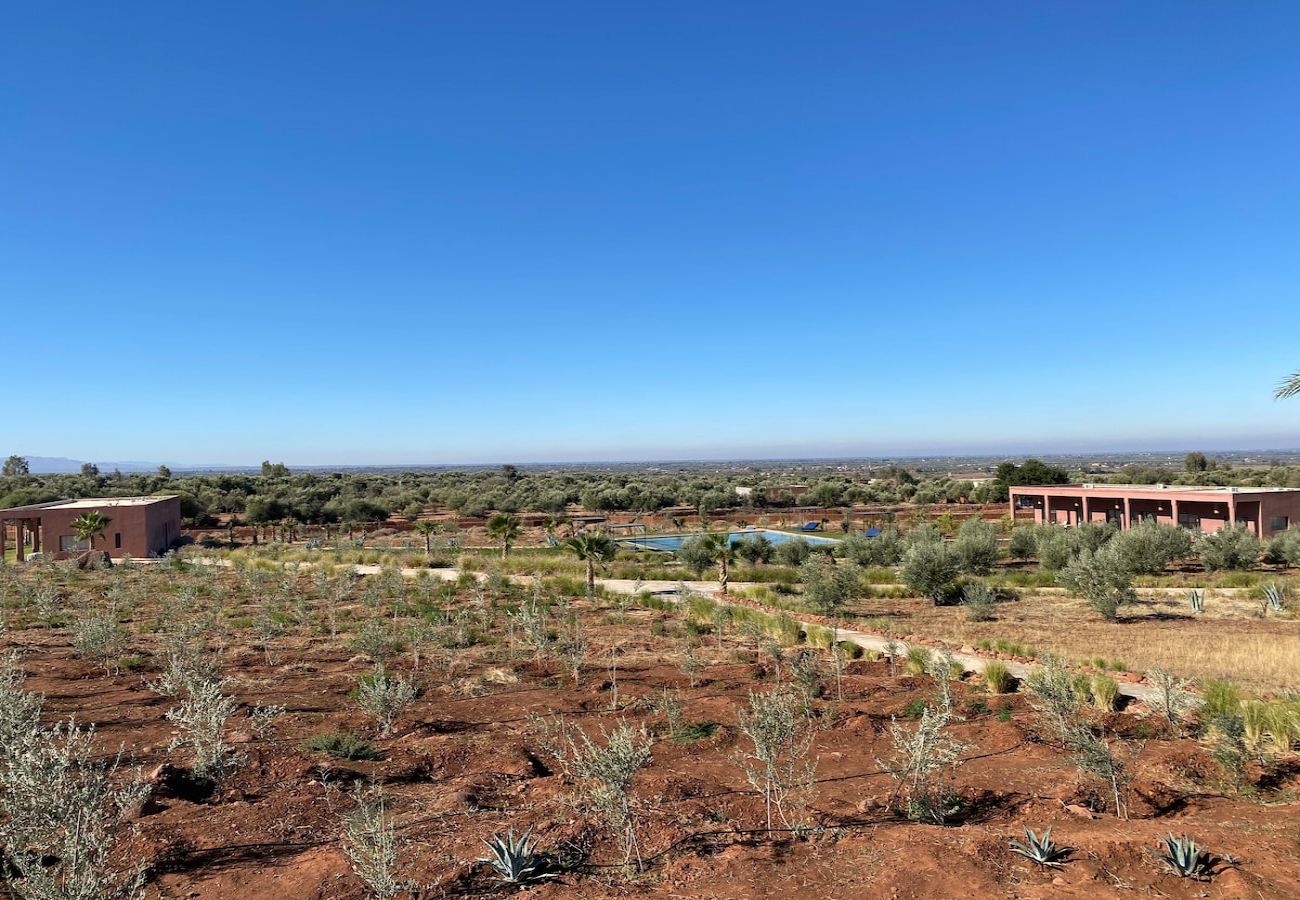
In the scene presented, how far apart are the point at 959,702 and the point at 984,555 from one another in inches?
751

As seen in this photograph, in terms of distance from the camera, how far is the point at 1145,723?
384 inches

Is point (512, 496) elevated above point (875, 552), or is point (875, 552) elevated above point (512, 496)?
point (512, 496)

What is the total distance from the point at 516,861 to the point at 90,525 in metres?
36.7

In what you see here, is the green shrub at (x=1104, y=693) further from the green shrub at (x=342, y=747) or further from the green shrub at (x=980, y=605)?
the green shrub at (x=342, y=747)

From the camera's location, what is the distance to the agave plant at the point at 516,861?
5.42 meters

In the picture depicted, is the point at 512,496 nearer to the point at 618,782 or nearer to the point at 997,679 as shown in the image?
the point at 997,679

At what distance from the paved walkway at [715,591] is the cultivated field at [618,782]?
120cm

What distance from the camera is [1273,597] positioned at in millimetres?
19953

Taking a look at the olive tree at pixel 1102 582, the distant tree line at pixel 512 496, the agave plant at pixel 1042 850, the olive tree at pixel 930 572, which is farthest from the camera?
the distant tree line at pixel 512 496

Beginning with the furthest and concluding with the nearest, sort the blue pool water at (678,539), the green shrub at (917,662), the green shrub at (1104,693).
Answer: the blue pool water at (678,539) → the green shrub at (917,662) → the green shrub at (1104,693)

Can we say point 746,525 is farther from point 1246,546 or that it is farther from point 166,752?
point 166,752

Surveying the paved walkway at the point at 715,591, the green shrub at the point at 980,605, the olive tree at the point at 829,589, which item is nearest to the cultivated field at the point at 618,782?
the paved walkway at the point at 715,591

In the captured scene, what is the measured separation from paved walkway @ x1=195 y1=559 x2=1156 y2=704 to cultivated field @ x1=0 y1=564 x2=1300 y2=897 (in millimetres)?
1198

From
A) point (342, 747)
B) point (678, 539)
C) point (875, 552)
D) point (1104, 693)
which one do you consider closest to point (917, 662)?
point (1104, 693)
